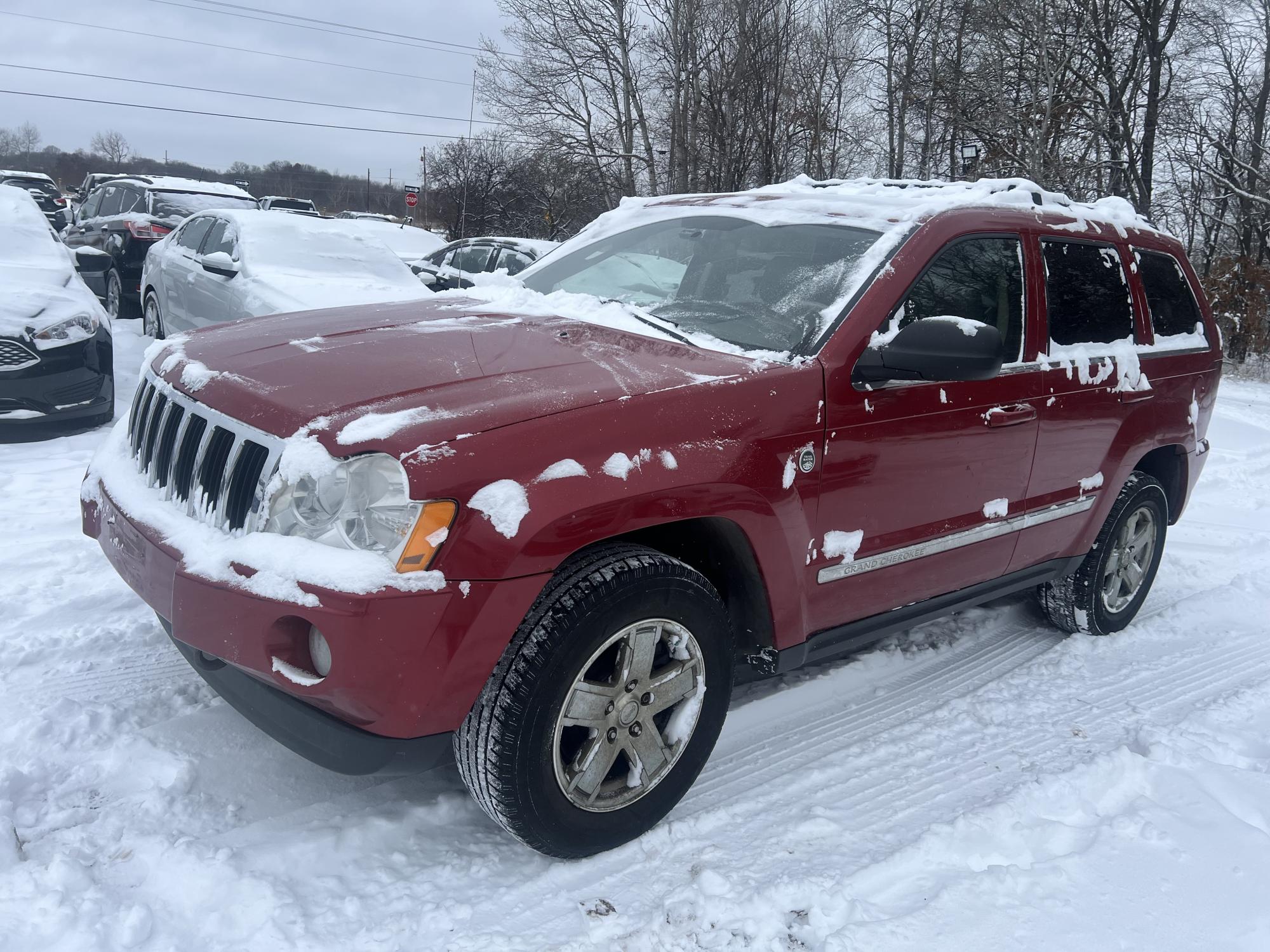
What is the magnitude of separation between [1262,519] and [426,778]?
635 centimetres

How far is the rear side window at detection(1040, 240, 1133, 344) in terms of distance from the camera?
3.73m

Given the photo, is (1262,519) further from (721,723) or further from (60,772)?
(60,772)

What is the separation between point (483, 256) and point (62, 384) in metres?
8.43

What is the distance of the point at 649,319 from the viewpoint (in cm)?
326

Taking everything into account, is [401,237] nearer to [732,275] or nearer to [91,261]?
[91,261]

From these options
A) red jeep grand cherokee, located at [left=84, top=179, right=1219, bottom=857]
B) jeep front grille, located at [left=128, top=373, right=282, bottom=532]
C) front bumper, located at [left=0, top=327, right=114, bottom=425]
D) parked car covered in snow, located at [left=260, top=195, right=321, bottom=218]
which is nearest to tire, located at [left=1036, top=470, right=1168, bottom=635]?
red jeep grand cherokee, located at [left=84, top=179, right=1219, bottom=857]

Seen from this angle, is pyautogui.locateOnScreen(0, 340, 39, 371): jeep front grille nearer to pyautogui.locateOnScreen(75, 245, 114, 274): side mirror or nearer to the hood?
pyautogui.locateOnScreen(75, 245, 114, 274): side mirror

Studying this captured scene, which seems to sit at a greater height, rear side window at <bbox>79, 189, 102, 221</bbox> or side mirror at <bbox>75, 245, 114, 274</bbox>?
rear side window at <bbox>79, 189, 102, 221</bbox>

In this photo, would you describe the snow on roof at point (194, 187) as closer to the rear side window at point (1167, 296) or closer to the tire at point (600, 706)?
the rear side window at point (1167, 296)

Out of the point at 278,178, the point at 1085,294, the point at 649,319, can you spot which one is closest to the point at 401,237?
the point at 649,319

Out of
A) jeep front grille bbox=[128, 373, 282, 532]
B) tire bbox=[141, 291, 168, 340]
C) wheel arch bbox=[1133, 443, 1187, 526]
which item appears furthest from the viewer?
tire bbox=[141, 291, 168, 340]

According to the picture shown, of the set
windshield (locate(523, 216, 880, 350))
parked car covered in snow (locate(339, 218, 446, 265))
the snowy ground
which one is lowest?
the snowy ground

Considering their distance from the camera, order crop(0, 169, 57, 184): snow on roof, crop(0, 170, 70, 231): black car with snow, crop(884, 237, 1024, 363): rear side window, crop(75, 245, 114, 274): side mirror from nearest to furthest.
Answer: crop(884, 237, 1024, 363): rear side window
crop(75, 245, 114, 274): side mirror
crop(0, 170, 70, 231): black car with snow
crop(0, 169, 57, 184): snow on roof

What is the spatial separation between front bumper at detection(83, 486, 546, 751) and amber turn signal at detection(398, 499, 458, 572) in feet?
0.22
